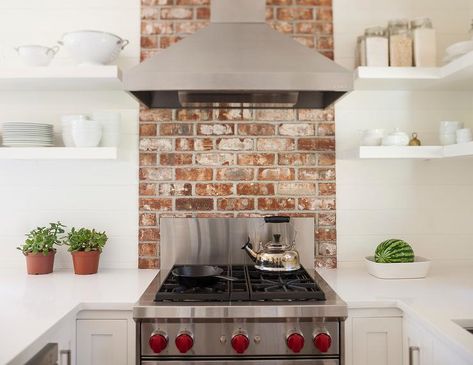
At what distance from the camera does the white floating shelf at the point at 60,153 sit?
219 centimetres

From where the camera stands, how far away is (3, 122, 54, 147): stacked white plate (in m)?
2.25

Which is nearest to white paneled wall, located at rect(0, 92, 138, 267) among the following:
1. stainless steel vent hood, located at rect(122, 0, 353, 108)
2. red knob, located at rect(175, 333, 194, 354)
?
stainless steel vent hood, located at rect(122, 0, 353, 108)

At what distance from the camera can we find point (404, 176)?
2480 mm

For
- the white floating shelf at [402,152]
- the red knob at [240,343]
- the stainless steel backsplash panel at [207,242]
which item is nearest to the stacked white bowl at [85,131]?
the stainless steel backsplash panel at [207,242]

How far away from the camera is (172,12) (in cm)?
247

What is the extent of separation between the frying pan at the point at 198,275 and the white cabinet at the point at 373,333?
519 millimetres

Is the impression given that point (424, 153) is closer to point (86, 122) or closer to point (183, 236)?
point (183, 236)

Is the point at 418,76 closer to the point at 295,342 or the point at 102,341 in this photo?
the point at 295,342

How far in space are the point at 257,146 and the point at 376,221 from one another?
0.77 metres

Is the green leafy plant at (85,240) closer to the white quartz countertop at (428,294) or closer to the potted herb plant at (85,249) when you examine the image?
the potted herb plant at (85,249)

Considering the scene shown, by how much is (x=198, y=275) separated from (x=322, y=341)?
613 mm

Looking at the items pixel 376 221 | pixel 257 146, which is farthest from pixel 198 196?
pixel 376 221

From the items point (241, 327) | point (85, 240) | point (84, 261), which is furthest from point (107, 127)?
point (241, 327)

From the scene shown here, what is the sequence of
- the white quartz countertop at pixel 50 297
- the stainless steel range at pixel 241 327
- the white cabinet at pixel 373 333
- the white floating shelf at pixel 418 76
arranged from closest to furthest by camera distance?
the white quartz countertop at pixel 50 297 < the stainless steel range at pixel 241 327 < the white cabinet at pixel 373 333 < the white floating shelf at pixel 418 76
